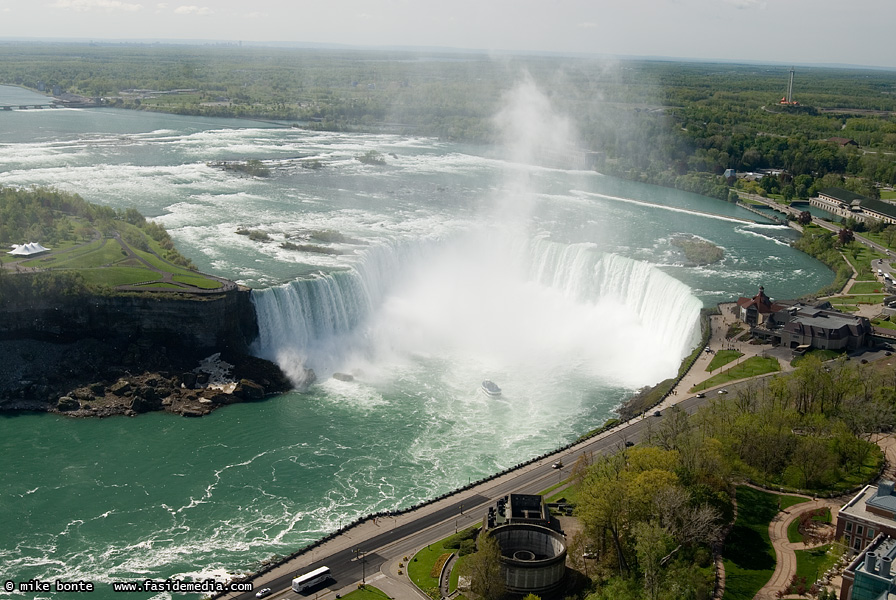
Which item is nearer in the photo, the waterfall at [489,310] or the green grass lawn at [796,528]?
the green grass lawn at [796,528]

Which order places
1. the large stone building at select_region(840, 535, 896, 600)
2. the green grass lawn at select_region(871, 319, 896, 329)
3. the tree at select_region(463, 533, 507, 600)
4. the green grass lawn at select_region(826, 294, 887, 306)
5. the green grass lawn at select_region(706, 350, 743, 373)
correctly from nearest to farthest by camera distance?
the large stone building at select_region(840, 535, 896, 600) → the tree at select_region(463, 533, 507, 600) → the green grass lawn at select_region(706, 350, 743, 373) → the green grass lawn at select_region(871, 319, 896, 329) → the green grass lawn at select_region(826, 294, 887, 306)

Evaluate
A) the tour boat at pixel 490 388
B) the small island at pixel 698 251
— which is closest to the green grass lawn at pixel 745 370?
the tour boat at pixel 490 388

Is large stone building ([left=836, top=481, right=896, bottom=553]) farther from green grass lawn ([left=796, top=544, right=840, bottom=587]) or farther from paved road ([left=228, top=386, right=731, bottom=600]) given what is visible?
paved road ([left=228, top=386, right=731, bottom=600])

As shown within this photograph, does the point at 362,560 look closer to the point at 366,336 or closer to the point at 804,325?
the point at 366,336

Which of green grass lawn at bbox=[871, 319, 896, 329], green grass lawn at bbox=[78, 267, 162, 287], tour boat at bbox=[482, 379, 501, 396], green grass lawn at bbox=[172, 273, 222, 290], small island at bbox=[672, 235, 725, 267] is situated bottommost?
tour boat at bbox=[482, 379, 501, 396]

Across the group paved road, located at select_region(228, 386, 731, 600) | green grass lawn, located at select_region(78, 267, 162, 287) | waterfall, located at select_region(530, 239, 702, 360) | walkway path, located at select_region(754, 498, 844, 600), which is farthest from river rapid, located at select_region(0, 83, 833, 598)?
walkway path, located at select_region(754, 498, 844, 600)

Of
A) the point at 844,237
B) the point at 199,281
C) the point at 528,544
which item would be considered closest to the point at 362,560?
the point at 528,544

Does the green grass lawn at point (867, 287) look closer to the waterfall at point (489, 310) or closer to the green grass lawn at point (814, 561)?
the waterfall at point (489, 310)
